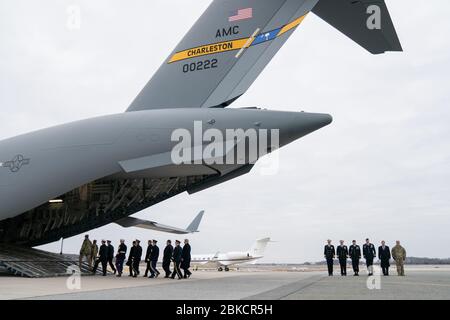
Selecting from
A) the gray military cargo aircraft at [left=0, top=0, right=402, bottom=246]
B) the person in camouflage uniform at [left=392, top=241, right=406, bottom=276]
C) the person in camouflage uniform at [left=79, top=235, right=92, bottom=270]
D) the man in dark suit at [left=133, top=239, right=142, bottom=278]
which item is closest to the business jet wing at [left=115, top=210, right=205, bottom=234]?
the person in camouflage uniform at [left=79, top=235, right=92, bottom=270]

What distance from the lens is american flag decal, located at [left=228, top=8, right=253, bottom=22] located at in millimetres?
11383

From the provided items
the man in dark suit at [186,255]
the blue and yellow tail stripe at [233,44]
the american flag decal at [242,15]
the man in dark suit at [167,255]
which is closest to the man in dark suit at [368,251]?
the man in dark suit at [186,255]

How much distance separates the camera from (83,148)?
37.2ft

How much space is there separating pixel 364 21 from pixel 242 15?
3.00 meters

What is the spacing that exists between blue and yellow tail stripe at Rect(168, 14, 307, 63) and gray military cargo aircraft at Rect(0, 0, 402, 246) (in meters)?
0.02

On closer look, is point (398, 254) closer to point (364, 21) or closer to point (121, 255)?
point (364, 21)

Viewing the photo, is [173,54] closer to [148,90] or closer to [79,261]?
[148,90]

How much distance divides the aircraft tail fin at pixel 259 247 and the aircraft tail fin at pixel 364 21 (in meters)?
25.8

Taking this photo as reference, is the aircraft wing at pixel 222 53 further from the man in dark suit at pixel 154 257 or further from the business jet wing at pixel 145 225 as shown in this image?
the business jet wing at pixel 145 225

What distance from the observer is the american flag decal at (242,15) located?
1138cm

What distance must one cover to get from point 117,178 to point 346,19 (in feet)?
23.7

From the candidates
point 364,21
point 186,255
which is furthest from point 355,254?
point 364,21

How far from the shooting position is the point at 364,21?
10727 mm
